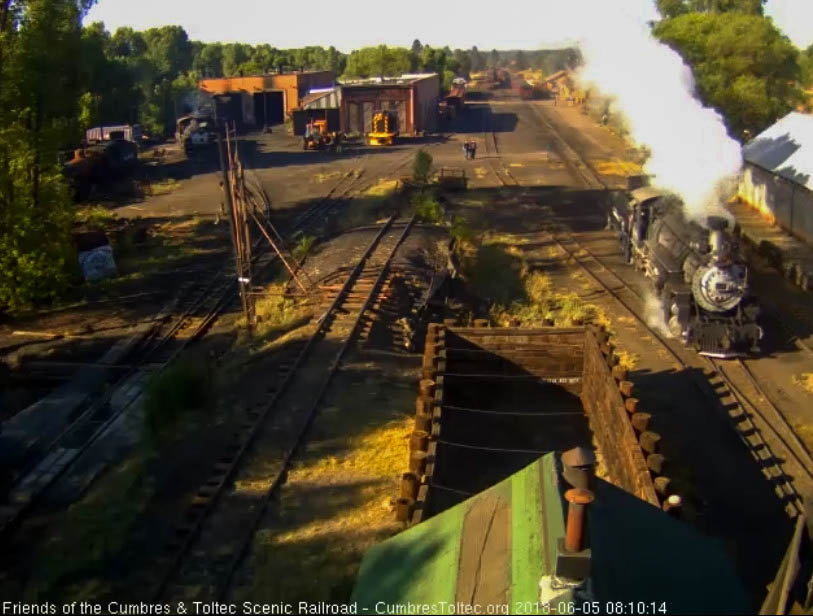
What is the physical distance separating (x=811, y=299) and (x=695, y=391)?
23.9 ft

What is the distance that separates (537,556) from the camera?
4770 millimetres

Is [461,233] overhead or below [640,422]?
overhead

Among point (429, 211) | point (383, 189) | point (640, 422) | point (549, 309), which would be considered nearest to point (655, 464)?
point (640, 422)

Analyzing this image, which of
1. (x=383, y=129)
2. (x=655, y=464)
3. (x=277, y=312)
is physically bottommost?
A: (x=277, y=312)

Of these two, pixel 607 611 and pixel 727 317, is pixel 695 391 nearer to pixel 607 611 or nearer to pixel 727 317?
pixel 727 317

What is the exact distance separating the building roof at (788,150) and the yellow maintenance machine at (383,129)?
2402 centimetres

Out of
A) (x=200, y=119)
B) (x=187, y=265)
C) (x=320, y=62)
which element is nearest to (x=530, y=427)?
(x=187, y=265)

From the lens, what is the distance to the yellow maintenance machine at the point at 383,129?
50.1 m

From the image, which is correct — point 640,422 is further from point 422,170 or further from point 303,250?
point 422,170

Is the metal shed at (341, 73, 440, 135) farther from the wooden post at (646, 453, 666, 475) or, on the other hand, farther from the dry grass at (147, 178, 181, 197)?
the wooden post at (646, 453, 666, 475)

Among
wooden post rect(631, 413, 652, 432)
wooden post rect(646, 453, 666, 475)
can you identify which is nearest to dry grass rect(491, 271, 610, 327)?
wooden post rect(631, 413, 652, 432)

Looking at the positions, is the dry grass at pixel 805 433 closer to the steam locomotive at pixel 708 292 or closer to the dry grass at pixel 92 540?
the steam locomotive at pixel 708 292
